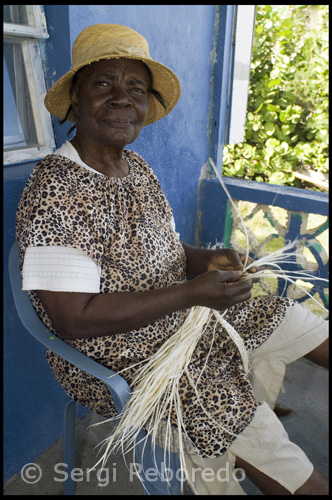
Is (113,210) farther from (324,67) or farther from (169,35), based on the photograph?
(324,67)

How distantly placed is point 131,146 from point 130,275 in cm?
108

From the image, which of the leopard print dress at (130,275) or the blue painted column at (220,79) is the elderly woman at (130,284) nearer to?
the leopard print dress at (130,275)

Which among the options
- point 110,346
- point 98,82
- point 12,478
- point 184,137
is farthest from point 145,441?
point 184,137

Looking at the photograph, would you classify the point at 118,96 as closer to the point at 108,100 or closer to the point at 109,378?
the point at 108,100

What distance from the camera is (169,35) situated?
Answer: 249 centimetres

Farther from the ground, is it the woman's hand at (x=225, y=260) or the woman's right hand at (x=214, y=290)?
the woman's right hand at (x=214, y=290)

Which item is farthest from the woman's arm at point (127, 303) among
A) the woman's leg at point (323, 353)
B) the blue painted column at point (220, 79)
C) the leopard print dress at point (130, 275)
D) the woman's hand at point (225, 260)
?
the blue painted column at point (220, 79)

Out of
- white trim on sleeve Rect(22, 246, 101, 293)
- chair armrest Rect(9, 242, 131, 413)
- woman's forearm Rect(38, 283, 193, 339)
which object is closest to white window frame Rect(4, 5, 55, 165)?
chair armrest Rect(9, 242, 131, 413)

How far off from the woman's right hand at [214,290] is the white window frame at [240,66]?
78.6 inches

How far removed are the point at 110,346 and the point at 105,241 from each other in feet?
1.24

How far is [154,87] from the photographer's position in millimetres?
1832

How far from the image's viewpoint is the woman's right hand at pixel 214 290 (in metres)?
1.44

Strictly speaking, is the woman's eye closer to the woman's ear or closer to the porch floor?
the woman's ear

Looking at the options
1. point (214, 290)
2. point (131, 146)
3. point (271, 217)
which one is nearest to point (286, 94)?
point (271, 217)
